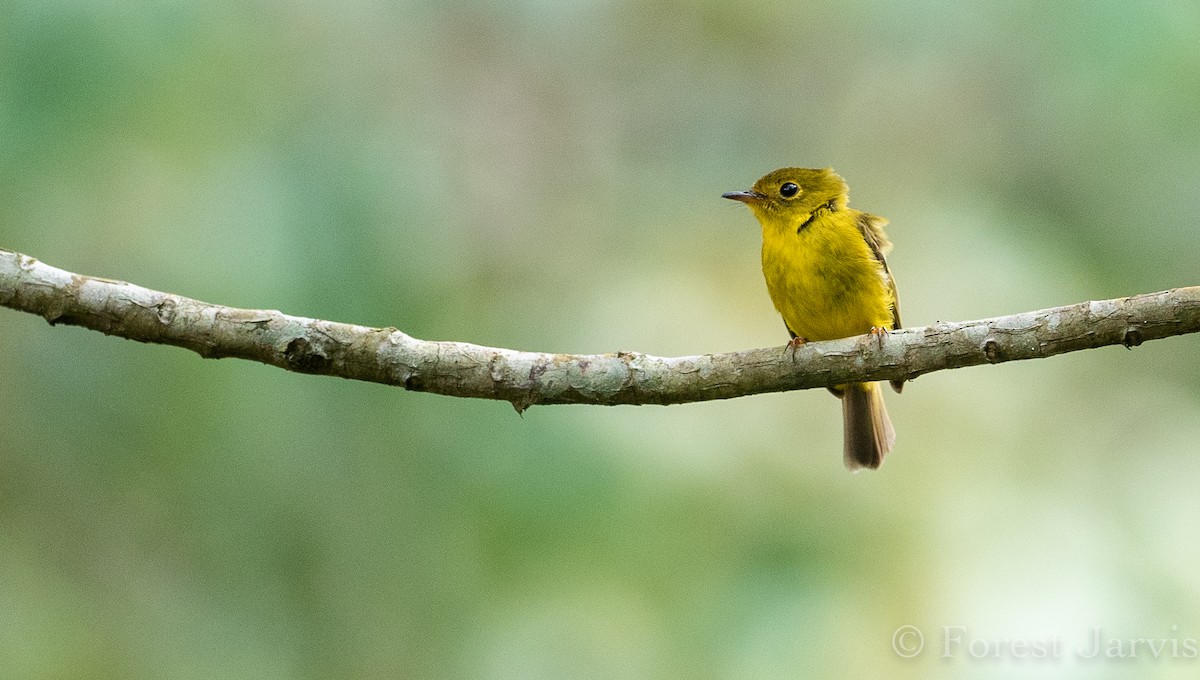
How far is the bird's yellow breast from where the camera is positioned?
3.84 metres

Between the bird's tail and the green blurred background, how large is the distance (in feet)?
2.88

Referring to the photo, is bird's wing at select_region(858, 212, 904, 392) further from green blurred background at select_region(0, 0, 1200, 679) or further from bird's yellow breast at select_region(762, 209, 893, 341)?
green blurred background at select_region(0, 0, 1200, 679)

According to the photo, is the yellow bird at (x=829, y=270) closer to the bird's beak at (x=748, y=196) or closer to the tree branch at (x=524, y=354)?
the bird's beak at (x=748, y=196)

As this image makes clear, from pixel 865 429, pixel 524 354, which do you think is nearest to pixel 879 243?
pixel 865 429

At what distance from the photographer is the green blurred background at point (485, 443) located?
4902mm

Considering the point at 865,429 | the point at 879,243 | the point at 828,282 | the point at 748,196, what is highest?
the point at 748,196

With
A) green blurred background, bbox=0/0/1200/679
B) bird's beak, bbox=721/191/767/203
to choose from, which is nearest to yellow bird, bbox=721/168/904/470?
bird's beak, bbox=721/191/767/203

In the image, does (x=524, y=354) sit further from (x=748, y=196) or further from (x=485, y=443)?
(x=485, y=443)

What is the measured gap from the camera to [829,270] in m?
3.85

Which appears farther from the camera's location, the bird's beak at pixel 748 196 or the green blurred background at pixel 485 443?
the green blurred background at pixel 485 443

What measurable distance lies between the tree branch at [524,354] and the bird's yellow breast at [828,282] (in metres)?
0.75

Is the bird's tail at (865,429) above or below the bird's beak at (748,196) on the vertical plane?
below

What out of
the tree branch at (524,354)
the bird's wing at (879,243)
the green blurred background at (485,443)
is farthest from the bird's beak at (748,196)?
the green blurred background at (485,443)

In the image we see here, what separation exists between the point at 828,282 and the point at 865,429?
2.53ft
